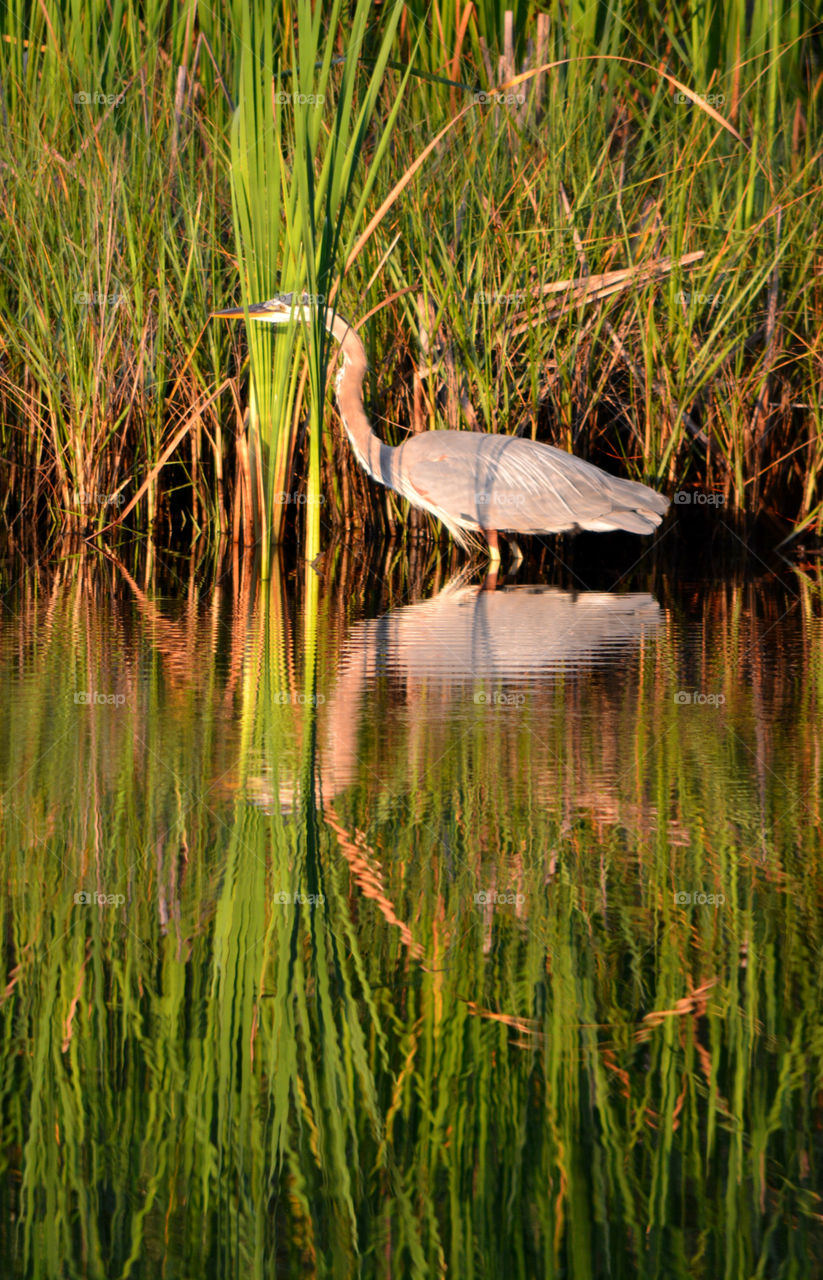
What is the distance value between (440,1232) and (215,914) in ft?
2.62

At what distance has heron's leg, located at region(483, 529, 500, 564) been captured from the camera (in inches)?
249

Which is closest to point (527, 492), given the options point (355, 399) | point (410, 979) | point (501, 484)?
point (501, 484)

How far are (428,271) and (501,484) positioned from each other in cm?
115

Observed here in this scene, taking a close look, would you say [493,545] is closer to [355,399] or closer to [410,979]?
[355,399]

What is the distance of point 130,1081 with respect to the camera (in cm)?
163

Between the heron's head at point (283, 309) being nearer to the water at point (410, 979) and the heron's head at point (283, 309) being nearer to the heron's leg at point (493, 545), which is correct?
the heron's leg at point (493, 545)

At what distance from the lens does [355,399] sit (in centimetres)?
645

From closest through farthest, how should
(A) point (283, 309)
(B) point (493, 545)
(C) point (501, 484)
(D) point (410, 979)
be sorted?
(D) point (410, 979) < (A) point (283, 309) < (C) point (501, 484) < (B) point (493, 545)

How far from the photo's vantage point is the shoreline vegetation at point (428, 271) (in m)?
6.35

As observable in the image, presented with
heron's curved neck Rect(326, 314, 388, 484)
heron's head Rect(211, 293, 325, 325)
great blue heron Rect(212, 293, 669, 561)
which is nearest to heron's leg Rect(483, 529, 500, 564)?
great blue heron Rect(212, 293, 669, 561)

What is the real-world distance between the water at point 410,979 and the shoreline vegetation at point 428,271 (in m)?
2.98

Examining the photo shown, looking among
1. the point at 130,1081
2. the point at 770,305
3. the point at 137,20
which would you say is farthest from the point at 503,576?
the point at 130,1081

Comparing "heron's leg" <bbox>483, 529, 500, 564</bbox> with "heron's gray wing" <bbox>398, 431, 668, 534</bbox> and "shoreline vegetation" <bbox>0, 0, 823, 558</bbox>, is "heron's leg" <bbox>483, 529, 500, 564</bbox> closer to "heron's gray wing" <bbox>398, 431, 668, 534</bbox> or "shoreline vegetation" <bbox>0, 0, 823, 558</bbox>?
"heron's gray wing" <bbox>398, 431, 668, 534</bbox>

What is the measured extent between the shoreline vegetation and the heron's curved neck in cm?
19
